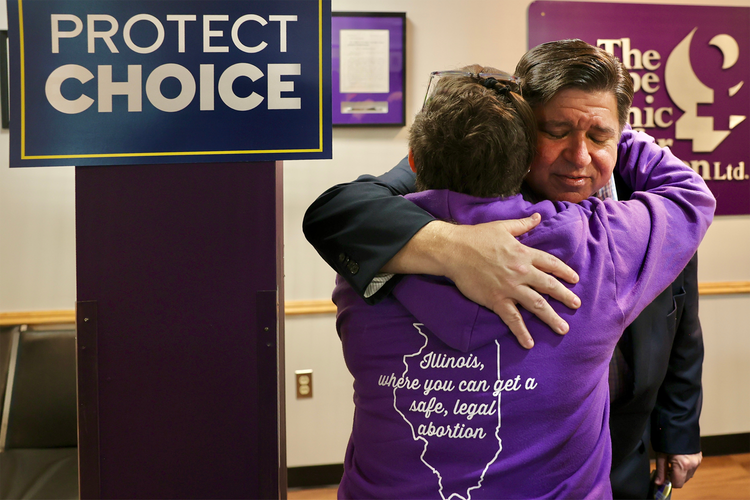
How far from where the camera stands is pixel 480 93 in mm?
812

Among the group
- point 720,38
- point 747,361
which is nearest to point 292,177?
point 720,38

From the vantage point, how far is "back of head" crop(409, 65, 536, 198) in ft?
2.62

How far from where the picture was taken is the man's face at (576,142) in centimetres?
→ 111

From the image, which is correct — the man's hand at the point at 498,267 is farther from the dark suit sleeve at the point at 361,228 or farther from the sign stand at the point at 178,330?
the sign stand at the point at 178,330

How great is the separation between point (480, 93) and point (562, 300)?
333 millimetres

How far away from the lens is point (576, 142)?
3.67 ft

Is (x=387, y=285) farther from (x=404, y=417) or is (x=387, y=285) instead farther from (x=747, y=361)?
(x=747, y=361)

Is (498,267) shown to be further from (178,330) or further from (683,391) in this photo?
(683,391)

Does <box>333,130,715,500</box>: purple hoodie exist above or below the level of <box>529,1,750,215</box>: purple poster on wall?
below

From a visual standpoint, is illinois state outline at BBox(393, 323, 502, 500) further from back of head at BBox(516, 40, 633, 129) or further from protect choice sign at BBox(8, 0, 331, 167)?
back of head at BBox(516, 40, 633, 129)

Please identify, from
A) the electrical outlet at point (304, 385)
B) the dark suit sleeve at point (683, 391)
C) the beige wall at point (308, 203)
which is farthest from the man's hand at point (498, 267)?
the electrical outlet at point (304, 385)

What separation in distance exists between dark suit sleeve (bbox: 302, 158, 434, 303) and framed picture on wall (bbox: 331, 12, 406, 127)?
6.11ft

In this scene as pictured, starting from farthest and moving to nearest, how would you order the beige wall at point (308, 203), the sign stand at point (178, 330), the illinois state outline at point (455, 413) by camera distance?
the beige wall at point (308, 203) → the sign stand at point (178, 330) → the illinois state outline at point (455, 413)

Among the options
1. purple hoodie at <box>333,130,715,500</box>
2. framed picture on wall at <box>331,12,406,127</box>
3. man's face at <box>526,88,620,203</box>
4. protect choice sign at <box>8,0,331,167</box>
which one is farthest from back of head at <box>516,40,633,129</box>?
framed picture on wall at <box>331,12,406,127</box>
